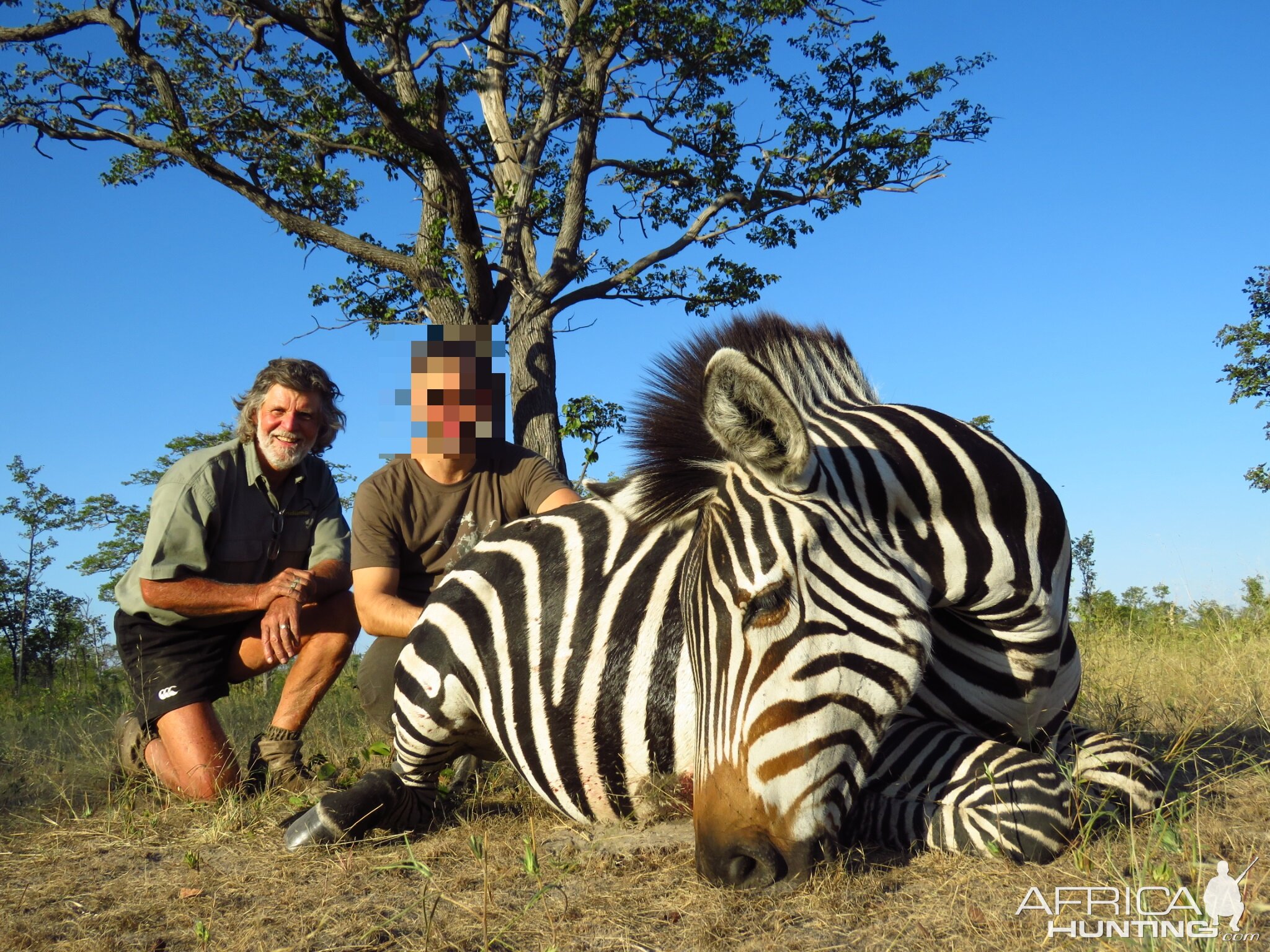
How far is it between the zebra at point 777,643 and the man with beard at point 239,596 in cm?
124

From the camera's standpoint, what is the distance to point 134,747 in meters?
4.52

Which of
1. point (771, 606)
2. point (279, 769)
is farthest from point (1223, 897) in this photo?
point (279, 769)

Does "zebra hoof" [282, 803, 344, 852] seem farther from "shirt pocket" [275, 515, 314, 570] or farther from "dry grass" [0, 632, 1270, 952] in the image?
"shirt pocket" [275, 515, 314, 570]

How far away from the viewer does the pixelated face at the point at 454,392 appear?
443 centimetres

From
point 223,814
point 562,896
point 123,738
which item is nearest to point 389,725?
point 223,814

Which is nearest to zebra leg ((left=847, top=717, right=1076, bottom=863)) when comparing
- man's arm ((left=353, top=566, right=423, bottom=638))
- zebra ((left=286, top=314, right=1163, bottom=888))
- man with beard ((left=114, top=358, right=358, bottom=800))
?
zebra ((left=286, top=314, right=1163, bottom=888))

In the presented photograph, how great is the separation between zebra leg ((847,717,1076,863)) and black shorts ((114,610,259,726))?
3387 millimetres

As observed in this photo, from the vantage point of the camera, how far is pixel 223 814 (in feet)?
12.1

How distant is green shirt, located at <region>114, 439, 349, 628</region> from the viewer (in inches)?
174

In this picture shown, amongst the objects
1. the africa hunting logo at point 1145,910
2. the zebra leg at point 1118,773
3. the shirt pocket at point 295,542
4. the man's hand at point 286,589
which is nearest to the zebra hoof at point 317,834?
the man's hand at point 286,589

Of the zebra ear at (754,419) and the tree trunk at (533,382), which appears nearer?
the zebra ear at (754,419)

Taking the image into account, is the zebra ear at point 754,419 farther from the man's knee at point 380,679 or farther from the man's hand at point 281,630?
the man's knee at point 380,679

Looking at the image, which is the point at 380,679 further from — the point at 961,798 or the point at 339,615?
the point at 961,798

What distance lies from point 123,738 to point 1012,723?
165 inches
